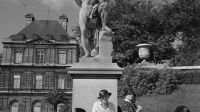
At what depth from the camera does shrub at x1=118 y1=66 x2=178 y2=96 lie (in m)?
21.0

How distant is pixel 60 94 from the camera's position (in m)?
52.9

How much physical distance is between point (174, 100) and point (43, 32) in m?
40.1

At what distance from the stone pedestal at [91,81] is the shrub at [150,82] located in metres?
13.6

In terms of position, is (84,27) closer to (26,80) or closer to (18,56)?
(26,80)

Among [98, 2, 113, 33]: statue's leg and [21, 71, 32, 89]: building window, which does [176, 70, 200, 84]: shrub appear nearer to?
[98, 2, 113, 33]: statue's leg

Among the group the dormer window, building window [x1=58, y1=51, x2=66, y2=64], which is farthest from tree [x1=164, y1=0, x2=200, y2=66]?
the dormer window

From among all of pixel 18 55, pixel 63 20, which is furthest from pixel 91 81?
pixel 63 20

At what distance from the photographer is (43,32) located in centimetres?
5725

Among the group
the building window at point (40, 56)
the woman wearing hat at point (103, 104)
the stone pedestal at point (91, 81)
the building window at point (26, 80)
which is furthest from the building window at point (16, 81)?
the woman wearing hat at point (103, 104)

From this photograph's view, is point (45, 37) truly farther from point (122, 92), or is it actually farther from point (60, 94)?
point (122, 92)

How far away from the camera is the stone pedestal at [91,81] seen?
7711 mm

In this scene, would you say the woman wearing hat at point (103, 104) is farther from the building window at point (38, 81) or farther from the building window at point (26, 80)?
the building window at point (26, 80)

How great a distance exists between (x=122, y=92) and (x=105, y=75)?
1367 centimetres

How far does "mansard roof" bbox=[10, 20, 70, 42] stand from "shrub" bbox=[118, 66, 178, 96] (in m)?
35.1
